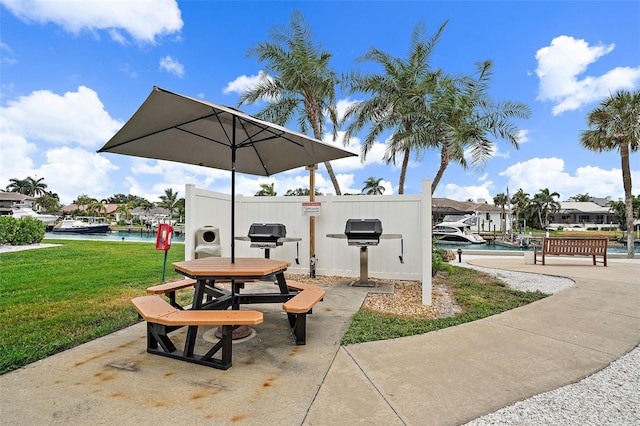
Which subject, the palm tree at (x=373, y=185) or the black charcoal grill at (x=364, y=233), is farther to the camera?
the palm tree at (x=373, y=185)

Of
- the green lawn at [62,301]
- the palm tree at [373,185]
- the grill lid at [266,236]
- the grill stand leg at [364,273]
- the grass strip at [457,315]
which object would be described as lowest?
the grass strip at [457,315]

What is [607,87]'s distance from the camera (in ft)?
45.6

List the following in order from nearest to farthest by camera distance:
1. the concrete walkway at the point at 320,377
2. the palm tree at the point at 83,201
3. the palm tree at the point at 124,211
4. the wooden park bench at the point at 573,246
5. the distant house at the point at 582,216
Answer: the concrete walkway at the point at 320,377 < the wooden park bench at the point at 573,246 < the distant house at the point at 582,216 < the palm tree at the point at 124,211 < the palm tree at the point at 83,201

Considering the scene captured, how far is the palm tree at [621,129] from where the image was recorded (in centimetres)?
1331

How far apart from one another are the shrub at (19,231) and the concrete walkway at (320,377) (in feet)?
46.5

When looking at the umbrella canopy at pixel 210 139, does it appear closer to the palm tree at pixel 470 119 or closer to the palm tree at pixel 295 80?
the palm tree at pixel 470 119

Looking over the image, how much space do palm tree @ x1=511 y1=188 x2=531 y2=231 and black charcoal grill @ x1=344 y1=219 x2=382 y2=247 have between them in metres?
53.7

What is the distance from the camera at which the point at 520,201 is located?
52594 mm

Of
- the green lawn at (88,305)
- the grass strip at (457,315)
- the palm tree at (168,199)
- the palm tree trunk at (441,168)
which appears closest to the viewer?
the green lawn at (88,305)

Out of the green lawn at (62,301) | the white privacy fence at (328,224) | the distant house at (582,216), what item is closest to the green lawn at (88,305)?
the green lawn at (62,301)

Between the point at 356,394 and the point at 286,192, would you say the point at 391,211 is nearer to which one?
the point at 356,394

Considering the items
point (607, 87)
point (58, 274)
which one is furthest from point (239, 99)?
point (607, 87)

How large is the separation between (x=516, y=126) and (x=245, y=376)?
38.0 ft

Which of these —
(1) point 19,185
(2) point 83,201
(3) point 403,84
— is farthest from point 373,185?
(1) point 19,185
